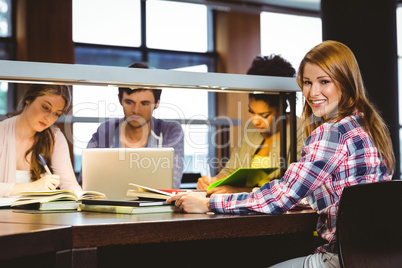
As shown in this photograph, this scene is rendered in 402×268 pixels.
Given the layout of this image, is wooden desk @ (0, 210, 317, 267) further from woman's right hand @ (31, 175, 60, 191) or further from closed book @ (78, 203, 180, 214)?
woman's right hand @ (31, 175, 60, 191)

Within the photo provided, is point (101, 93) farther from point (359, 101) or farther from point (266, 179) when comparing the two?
point (359, 101)

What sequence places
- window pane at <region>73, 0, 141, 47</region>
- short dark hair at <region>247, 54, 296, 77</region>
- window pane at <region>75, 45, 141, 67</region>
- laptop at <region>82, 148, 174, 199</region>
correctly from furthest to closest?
→ window pane at <region>75, 45, 141, 67</region>, window pane at <region>73, 0, 141, 47</region>, short dark hair at <region>247, 54, 296, 77</region>, laptop at <region>82, 148, 174, 199</region>

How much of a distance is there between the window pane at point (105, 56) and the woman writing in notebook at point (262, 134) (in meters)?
3.30

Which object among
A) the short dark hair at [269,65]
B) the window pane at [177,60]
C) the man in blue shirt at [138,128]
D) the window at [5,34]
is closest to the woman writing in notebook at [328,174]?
the man in blue shirt at [138,128]

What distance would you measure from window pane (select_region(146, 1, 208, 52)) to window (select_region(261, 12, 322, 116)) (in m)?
0.87

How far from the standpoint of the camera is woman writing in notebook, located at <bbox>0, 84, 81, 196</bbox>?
2.29m

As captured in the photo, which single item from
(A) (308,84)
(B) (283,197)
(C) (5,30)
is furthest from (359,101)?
(C) (5,30)

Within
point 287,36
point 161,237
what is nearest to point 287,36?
point 287,36

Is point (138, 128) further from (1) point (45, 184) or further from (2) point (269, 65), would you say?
(2) point (269, 65)

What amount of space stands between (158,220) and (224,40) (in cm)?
552

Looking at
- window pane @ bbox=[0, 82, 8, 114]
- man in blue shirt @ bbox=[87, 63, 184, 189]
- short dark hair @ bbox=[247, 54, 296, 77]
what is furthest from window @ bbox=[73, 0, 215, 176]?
man in blue shirt @ bbox=[87, 63, 184, 189]

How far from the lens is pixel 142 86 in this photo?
2.00 m

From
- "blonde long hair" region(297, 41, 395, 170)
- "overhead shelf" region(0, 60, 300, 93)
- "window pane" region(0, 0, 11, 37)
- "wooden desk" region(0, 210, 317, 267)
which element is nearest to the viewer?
"wooden desk" region(0, 210, 317, 267)

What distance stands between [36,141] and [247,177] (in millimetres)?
1081
